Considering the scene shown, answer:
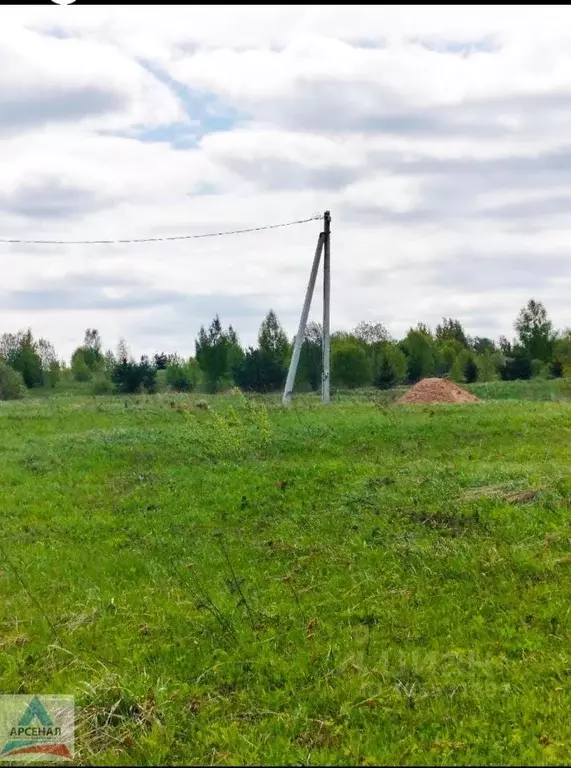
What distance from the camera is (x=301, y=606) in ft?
19.0

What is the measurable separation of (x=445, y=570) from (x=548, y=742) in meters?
2.40

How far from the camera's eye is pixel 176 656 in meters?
5.15

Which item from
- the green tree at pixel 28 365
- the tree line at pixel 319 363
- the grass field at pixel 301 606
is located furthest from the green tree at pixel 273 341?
the grass field at pixel 301 606

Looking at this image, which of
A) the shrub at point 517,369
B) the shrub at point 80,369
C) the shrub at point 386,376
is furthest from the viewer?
the shrub at point 80,369

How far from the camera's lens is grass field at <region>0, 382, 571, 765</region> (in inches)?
158

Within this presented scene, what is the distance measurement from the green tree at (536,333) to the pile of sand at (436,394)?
2668cm

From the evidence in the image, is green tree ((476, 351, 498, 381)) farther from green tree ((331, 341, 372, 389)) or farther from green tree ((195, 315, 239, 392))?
green tree ((195, 315, 239, 392))

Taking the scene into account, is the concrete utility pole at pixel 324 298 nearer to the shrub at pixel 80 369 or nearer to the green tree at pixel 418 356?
the green tree at pixel 418 356

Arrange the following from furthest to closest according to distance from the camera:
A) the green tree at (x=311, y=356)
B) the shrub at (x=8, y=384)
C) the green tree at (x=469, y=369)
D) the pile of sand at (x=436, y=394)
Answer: the green tree at (x=469, y=369)
the green tree at (x=311, y=356)
the shrub at (x=8, y=384)
the pile of sand at (x=436, y=394)

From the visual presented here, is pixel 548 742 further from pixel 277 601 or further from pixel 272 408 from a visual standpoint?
pixel 272 408

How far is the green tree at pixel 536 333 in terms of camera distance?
50250 mm
